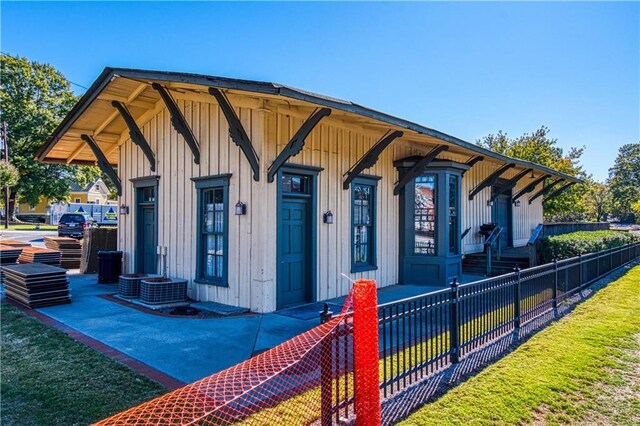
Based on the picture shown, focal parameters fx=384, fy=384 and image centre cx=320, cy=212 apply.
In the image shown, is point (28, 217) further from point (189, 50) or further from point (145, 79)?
point (145, 79)

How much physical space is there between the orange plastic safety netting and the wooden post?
0.20ft

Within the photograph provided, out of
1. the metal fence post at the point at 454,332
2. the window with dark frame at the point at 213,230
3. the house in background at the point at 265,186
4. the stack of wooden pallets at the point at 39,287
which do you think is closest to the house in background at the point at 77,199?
the house in background at the point at 265,186

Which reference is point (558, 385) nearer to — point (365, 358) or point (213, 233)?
point (365, 358)

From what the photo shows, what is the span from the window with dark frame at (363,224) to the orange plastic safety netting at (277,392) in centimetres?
498

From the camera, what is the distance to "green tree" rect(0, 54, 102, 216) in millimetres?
32469

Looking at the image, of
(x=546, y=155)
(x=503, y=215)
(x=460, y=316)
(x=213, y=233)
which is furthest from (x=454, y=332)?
(x=546, y=155)

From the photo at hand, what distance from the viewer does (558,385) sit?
12.7 ft

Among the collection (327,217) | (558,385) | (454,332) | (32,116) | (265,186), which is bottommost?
(558,385)

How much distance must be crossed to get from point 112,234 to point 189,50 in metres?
Result: 6.64

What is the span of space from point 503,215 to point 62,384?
15432mm

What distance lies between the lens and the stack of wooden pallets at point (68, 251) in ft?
41.2

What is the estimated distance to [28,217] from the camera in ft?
157

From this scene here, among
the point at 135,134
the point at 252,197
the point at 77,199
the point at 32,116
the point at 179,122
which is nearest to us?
the point at 252,197

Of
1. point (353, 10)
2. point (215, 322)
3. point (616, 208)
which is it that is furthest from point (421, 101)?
point (616, 208)
